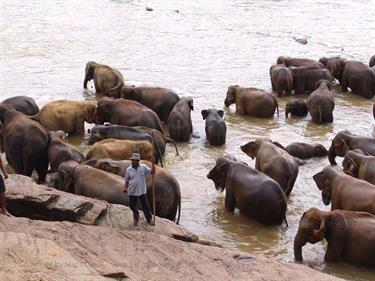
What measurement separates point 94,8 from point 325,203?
24.3 m

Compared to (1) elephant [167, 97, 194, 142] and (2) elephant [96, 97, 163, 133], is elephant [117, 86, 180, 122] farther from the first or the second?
(2) elephant [96, 97, 163, 133]

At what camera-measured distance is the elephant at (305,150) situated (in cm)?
1362

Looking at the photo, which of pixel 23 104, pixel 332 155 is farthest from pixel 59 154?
pixel 332 155

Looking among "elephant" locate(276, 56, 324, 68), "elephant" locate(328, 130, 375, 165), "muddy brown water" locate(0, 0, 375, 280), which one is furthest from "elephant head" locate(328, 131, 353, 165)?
"elephant" locate(276, 56, 324, 68)

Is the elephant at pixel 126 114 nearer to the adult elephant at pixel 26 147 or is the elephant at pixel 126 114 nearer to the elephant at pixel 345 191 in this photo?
the adult elephant at pixel 26 147

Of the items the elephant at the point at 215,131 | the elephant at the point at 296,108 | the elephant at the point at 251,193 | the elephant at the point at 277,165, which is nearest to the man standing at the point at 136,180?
the elephant at the point at 251,193

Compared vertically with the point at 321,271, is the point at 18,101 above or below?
above

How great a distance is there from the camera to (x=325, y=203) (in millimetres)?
10961

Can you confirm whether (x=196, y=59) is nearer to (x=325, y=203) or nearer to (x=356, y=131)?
(x=356, y=131)

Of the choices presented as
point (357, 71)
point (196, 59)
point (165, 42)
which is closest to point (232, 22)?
point (165, 42)

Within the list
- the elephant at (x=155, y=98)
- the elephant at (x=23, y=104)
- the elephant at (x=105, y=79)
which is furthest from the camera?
the elephant at (x=105, y=79)

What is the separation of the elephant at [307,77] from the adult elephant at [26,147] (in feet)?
29.1

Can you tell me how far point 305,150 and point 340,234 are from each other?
4520mm

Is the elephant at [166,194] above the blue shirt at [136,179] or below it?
below
